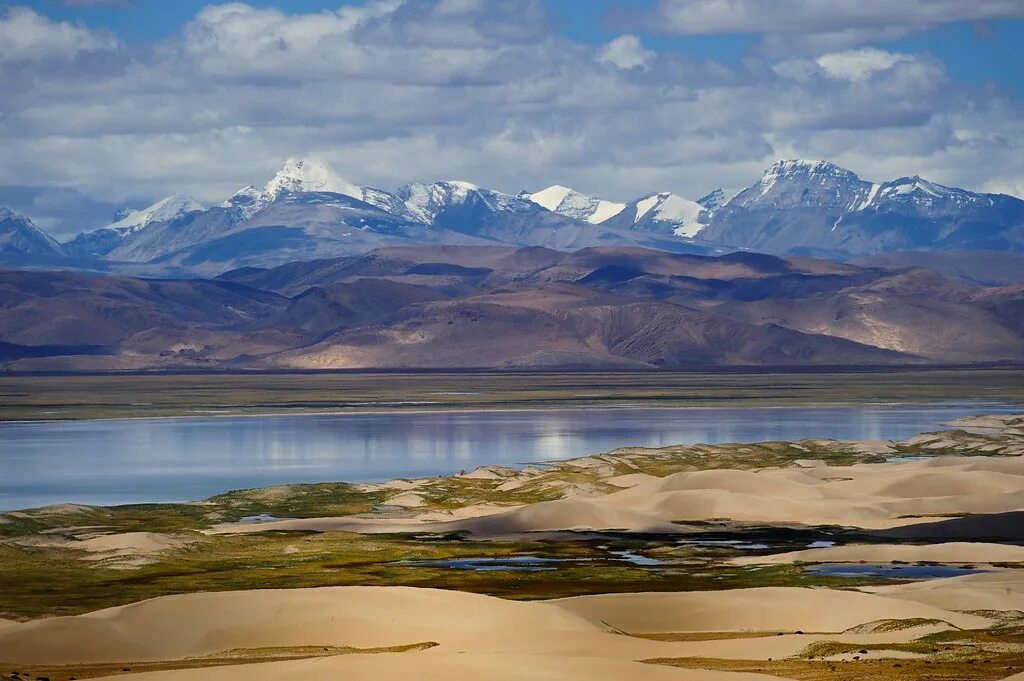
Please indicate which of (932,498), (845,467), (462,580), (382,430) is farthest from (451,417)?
(462,580)

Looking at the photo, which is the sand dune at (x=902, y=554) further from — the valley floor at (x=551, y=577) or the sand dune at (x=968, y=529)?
the sand dune at (x=968, y=529)

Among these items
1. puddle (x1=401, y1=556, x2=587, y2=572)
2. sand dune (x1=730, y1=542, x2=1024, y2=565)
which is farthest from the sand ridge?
sand dune (x1=730, y1=542, x2=1024, y2=565)

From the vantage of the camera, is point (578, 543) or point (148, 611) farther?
point (578, 543)

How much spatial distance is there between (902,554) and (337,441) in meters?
79.4

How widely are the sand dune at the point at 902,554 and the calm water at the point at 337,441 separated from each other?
4178cm

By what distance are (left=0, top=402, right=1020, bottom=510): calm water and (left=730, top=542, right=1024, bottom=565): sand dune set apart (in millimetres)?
41781

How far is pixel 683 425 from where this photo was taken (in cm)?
15325

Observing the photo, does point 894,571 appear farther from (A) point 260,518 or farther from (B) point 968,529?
(A) point 260,518

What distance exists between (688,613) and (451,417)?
402ft

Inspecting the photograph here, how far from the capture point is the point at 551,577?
60.3 metres

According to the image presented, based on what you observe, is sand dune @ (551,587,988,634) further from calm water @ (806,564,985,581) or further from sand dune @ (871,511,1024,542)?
sand dune @ (871,511,1024,542)

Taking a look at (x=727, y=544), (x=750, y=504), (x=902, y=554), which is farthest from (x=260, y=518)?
(x=902, y=554)

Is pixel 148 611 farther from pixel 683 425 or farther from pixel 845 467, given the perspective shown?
pixel 683 425

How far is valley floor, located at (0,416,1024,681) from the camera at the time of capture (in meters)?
41.1
